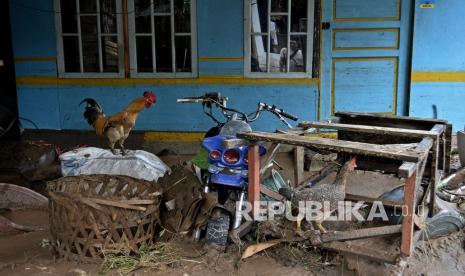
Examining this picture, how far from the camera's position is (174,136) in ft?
22.9

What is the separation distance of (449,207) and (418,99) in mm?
3183

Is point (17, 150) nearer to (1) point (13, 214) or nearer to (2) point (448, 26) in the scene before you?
(1) point (13, 214)

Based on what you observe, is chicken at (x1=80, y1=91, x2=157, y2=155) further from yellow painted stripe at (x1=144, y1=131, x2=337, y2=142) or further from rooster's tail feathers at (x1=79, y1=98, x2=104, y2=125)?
yellow painted stripe at (x1=144, y1=131, x2=337, y2=142)

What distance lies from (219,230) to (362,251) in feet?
3.61

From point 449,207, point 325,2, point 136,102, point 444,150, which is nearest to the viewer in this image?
point 444,150

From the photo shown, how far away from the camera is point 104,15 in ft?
22.5

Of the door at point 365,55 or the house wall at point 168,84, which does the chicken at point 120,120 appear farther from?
the door at point 365,55

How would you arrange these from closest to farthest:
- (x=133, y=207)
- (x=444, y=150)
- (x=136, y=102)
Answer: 1. (x=133, y=207)
2. (x=444, y=150)
3. (x=136, y=102)

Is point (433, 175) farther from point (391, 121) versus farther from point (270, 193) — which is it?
point (270, 193)

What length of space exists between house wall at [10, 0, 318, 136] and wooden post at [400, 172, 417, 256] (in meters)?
4.17

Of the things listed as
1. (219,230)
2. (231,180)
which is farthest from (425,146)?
(219,230)

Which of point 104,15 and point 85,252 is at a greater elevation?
point 104,15

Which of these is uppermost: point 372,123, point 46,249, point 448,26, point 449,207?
point 448,26

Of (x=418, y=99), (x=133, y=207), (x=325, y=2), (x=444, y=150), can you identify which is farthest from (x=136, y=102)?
(x=418, y=99)
